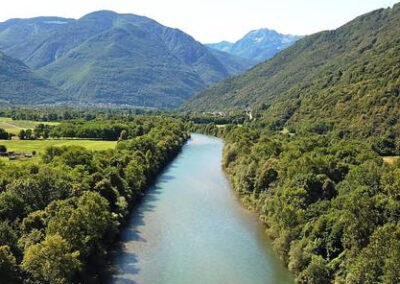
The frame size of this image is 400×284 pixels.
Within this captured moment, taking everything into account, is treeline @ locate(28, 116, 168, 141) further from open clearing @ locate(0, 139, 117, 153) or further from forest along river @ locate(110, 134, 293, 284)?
forest along river @ locate(110, 134, 293, 284)

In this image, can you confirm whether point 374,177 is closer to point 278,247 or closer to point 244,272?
point 278,247

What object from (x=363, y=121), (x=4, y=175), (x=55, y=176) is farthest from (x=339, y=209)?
(x=363, y=121)

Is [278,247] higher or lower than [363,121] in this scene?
lower

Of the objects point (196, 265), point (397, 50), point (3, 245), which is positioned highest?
point (397, 50)


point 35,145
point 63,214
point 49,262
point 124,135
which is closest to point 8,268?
point 49,262

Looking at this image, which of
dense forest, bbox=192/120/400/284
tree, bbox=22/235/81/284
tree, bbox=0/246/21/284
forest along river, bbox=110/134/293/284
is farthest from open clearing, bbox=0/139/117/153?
tree, bbox=0/246/21/284

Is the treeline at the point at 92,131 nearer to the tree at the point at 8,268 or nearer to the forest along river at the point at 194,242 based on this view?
the forest along river at the point at 194,242

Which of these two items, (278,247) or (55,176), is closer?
→ (278,247)
